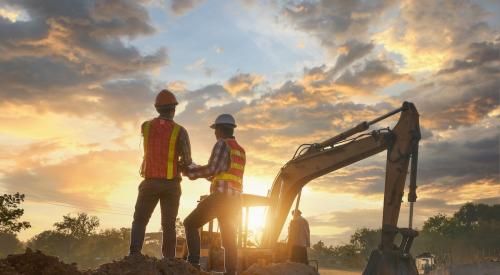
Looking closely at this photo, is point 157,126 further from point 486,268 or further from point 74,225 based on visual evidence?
point 74,225

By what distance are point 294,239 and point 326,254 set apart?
139ft

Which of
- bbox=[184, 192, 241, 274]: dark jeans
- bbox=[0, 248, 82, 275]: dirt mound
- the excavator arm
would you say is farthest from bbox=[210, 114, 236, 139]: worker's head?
the excavator arm

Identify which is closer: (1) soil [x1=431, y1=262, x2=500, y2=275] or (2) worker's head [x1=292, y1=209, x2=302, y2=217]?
(2) worker's head [x1=292, y1=209, x2=302, y2=217]

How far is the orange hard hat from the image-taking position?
624cm

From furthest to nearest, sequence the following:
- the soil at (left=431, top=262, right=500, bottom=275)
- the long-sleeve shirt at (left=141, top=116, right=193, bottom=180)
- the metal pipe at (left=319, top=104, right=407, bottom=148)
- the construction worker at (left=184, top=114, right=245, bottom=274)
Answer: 1. the soil at (left=431, top=262, right=500, bottom=275)
2. the metal pipe at (left=319, top=104, right=407, bottom=148)
3. the construction worker at (left=184, top=114, right=245, bottom=274)
4. the long-sleeve shirt at (left=141, top=116, right=193, bottom=180)

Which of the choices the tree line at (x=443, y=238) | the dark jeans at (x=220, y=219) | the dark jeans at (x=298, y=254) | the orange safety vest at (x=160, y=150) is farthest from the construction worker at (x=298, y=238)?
the tree line at (x=443, y=238)

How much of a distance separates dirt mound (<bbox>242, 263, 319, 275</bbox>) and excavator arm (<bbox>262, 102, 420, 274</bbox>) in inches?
74.6

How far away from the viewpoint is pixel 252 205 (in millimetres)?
13141

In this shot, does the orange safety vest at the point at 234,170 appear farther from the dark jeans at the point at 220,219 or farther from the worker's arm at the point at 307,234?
the worker's arm at the point at 307,234

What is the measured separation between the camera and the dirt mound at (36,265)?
14.6 feet

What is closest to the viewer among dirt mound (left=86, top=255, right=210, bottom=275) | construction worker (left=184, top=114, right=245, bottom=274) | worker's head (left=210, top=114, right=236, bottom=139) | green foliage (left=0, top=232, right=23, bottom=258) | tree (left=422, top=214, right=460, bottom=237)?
dirt mound (left=86, top=255, right=210, bottom=275)

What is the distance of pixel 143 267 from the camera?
4957 mm

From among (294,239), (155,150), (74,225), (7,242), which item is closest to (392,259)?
(294,239)

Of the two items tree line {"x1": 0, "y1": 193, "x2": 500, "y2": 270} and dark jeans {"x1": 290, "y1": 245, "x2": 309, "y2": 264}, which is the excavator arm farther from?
tree line {"x1": 0, "y1": 193, "x2": 500, "y2": 270}
